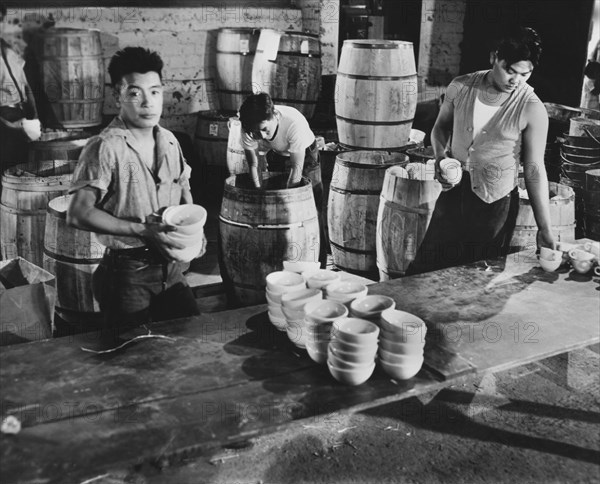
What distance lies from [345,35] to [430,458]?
8.35m

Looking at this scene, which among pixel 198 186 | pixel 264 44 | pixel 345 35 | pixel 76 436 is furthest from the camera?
pixel 345 35

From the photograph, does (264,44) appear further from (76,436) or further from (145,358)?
(76,436)

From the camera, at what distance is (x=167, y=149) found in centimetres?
299

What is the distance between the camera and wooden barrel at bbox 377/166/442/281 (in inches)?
157

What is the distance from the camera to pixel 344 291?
2.67 m

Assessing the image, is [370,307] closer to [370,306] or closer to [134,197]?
[370,306]

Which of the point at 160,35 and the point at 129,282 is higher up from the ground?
the point at 160,35

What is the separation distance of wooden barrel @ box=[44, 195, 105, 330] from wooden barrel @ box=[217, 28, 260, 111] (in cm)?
347

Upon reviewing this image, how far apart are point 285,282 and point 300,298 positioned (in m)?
0.20

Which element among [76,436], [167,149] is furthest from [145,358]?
[167,149]

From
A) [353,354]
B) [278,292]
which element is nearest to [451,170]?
[278,292]

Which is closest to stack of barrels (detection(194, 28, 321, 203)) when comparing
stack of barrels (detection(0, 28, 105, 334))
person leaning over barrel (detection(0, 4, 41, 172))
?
stack of barrels (detection(0, 28, 105, 334))

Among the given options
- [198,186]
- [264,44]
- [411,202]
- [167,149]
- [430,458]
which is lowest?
[430,458]

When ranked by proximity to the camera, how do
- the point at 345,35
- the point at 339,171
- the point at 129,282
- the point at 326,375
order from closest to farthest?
1. the point at 326,375
2. the point at 129,282
3. the point at 339,171
4. the point at 345,35
